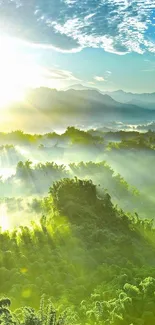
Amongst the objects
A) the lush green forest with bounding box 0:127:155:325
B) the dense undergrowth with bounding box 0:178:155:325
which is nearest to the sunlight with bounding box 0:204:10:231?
the lush green forest with bounding box 0:127:155:325

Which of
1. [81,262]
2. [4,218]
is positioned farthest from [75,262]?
[4,218]

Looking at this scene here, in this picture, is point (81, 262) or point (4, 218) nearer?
point (81, 262)

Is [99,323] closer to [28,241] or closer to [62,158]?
[28,241]

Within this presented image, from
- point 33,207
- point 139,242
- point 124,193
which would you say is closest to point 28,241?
point 139,242

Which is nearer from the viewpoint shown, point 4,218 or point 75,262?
point 75,262

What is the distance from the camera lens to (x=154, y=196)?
77.2m

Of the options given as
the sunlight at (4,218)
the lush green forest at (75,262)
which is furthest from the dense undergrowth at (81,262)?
the sunlight at (4,218)

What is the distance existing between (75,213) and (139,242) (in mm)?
5641

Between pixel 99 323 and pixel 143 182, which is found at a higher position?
pixel 143 182

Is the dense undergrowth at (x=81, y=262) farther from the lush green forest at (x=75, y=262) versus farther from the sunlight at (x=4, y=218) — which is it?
the sunlight at (x=4, y=218)

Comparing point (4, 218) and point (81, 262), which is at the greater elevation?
point (4, 218)

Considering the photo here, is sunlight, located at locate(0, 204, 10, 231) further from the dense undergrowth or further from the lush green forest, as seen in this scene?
the dense undergrowth

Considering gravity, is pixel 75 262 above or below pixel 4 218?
below

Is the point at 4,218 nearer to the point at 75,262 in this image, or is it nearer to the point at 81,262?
the point at 75,262
